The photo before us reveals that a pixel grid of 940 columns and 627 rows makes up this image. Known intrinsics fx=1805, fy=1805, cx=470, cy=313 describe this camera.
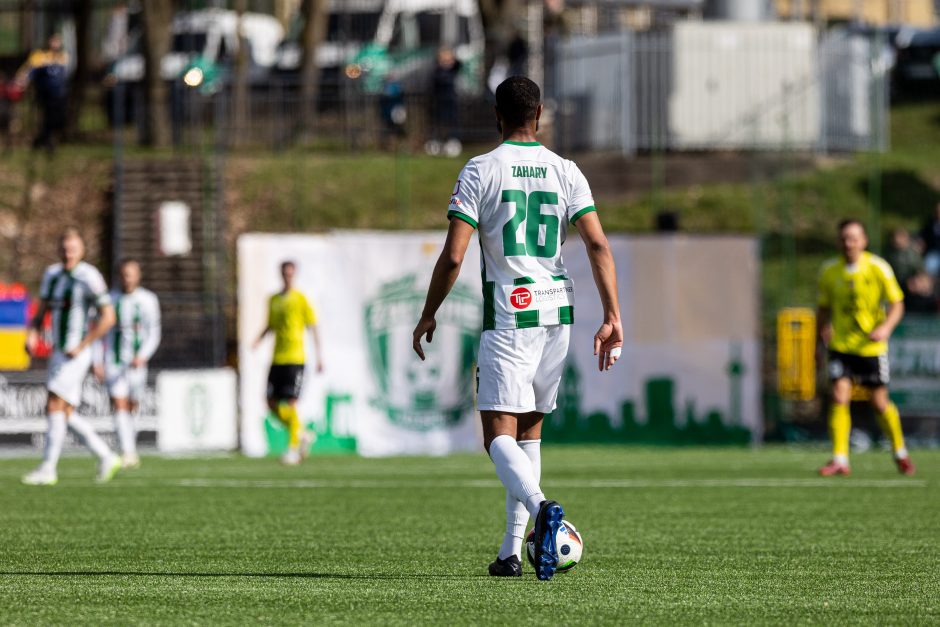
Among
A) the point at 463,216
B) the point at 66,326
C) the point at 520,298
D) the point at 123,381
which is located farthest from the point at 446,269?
the point at 123,381

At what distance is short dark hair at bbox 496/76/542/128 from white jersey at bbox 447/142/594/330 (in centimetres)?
12

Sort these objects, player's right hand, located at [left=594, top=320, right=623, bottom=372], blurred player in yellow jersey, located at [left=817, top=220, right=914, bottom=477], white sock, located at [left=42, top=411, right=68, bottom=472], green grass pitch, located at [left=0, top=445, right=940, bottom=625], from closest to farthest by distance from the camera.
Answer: green grass pitch, located at [left=0, top=445, right=940, bottom=625] < player's right hand, located at [left=594, top=320, right=623, bottom=372] < white sock, located at [left=42, top=411, right=68, bottom=472] < blurred player in yellow jersey, located at [left=817, top=220, right=914, bottom=477]

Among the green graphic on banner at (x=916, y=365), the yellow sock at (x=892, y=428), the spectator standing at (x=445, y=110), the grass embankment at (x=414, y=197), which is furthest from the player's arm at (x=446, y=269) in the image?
the spectator standing at (x=445, y=110)

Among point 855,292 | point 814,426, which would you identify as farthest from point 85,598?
point 814,426

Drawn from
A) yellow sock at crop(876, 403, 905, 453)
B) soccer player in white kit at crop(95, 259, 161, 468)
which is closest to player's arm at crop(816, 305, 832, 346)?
yellow sock at crop(876, 403, 905, 453)

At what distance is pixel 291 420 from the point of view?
1961 centimetres

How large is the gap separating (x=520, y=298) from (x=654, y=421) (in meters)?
14.4

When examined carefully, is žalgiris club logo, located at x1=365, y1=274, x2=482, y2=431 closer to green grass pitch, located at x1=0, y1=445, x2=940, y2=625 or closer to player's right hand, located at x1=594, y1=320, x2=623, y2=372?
green grass pitch, located at x1=0, y1=445, x2=940, y2=625

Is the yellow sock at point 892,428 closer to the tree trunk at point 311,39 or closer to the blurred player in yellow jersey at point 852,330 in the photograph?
the blurred player in yellow jersey at point 852,330

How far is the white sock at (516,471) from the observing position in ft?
25.6

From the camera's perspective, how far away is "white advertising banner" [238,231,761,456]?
2183 centimetres

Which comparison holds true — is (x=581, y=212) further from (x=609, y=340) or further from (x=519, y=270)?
(x=609, y=340)

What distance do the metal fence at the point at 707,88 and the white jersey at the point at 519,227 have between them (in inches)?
816

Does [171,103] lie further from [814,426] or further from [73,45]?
[814,426]
